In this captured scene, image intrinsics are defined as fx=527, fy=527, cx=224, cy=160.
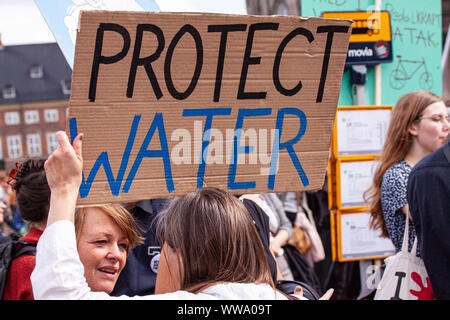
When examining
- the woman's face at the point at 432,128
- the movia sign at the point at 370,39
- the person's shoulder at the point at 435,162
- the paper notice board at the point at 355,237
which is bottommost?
the paper notice board at the point at 355,237

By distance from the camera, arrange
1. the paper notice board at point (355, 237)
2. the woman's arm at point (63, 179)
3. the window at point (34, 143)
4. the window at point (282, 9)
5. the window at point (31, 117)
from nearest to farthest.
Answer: the woman's arm at point (63, 179), the paper notice board at point (355, 237), the window at point (282, 9), the window at point (31, 117), the window at point (34, 143)

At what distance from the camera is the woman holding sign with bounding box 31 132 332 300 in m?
1.43

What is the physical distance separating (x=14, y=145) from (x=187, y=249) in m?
58.3

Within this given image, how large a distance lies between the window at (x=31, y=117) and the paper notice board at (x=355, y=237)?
2047 inches

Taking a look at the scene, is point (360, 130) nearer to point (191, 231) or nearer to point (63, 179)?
point (191, 231)

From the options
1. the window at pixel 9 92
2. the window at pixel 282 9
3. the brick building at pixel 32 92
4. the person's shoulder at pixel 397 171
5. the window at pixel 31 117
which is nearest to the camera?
the person's shoulder at pixel 397 171

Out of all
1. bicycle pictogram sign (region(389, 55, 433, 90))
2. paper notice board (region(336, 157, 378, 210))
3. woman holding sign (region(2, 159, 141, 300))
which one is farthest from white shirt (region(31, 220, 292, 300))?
bicycle pictogram sign (region(389, 55, 433, 90))

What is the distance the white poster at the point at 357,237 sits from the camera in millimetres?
4211

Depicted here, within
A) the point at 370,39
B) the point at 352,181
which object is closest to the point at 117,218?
the point at 352,181

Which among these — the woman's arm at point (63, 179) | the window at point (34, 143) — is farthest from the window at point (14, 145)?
the woman's arm at point (63, 179)

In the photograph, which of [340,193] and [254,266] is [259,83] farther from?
[340,193]

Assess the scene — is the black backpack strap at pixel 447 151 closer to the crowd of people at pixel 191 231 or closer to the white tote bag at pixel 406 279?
the crowd of people at pixel 191 231
